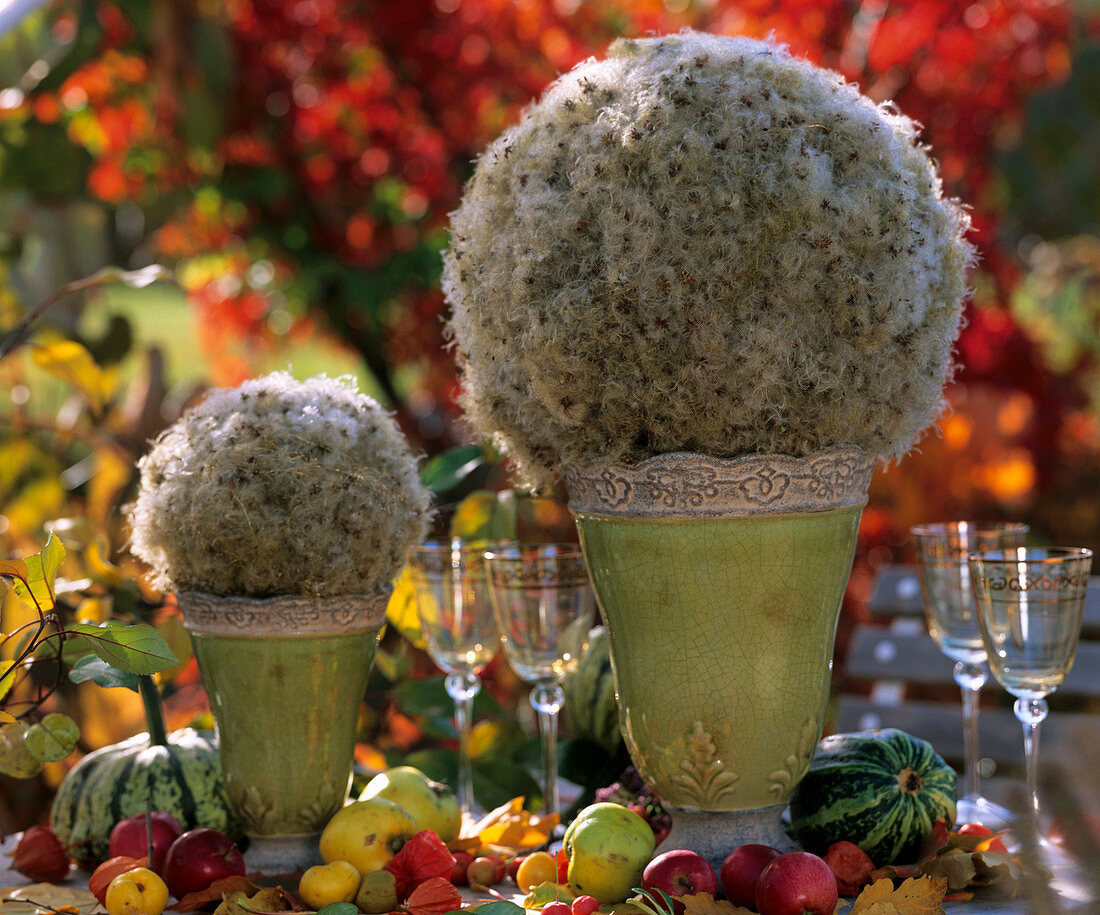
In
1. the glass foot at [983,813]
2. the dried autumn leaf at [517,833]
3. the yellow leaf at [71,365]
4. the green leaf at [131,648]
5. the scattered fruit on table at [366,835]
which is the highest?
the yellow leaf at [71,365]

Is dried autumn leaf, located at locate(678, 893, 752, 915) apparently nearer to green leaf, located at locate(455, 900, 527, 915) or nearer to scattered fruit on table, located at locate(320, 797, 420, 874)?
green leaf, located at locate(455, 900, 527, 915)

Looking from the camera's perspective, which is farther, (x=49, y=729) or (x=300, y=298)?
(x=300, y=298)

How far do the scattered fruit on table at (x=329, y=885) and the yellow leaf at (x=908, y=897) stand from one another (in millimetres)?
449

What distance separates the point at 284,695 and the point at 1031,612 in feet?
2.42

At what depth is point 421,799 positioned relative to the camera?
1188mm

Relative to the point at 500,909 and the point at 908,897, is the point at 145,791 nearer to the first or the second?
the point at 500,909

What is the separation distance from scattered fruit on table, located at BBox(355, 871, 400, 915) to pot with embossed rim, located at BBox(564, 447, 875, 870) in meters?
0.26

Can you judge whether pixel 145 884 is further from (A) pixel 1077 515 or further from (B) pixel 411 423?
(A) pixel 1077 515

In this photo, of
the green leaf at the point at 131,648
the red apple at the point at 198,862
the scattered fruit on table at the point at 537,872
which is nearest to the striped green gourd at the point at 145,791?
the red apple at the point at 198,862

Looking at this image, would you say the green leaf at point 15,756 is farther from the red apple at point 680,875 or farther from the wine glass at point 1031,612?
the wine glass at point 1031,612

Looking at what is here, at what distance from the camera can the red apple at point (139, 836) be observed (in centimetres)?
113

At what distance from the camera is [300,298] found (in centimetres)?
285

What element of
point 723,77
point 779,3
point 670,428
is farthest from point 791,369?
point 779,3

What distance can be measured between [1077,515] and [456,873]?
12.0 ft
